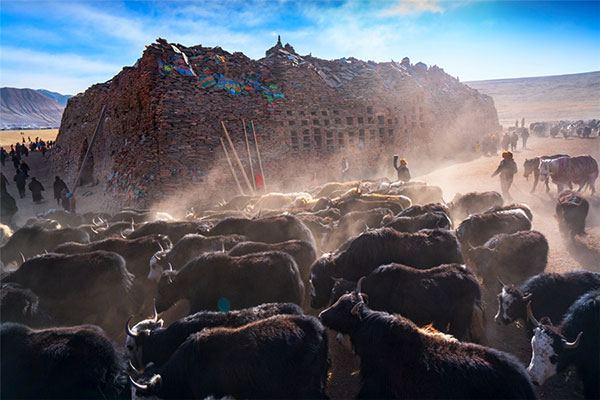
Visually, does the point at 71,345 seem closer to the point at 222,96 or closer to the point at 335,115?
the point at 222,96

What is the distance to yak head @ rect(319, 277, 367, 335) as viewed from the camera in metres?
4.27

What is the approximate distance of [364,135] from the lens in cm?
2227

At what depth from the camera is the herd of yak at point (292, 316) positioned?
351 centimetres

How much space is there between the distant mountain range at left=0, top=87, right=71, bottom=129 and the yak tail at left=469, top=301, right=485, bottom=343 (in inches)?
6300

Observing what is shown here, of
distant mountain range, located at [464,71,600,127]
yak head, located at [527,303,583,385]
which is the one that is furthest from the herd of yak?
distant mountain range, located at [464,71,600,127]

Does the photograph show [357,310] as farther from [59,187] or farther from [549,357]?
[59,187]

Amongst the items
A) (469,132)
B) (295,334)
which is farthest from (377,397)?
(469,132)

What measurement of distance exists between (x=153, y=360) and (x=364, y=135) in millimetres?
20210

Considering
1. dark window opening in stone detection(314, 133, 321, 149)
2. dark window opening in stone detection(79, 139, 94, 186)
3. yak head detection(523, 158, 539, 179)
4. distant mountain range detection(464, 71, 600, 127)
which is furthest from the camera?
distant mountain range detection(464, 71, 600, 127)

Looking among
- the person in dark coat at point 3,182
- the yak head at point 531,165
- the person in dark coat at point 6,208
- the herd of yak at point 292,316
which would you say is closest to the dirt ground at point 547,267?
the herd of yak at point 292,316

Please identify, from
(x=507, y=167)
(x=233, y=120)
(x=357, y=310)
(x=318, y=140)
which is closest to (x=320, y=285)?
(x=357, y=310)

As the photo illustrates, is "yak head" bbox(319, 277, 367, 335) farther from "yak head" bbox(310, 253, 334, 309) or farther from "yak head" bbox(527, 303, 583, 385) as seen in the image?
"yak head" bbox(527, 303, 583, 385)

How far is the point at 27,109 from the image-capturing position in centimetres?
14550

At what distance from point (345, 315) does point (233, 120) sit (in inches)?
581
